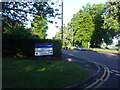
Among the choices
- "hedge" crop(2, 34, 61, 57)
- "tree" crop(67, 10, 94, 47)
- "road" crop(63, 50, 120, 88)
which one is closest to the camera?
"road" crop(63, 50, 120, 88)

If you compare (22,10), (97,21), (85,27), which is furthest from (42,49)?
(97,21)

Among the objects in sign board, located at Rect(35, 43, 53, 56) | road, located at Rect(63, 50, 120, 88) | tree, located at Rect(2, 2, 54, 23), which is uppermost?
tree, located at Rect(2, 2, 54, 23)

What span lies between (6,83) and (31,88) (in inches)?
48.8

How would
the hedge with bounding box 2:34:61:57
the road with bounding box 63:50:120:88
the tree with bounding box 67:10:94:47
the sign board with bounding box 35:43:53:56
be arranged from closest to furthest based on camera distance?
1. the road with bounding box 63:50:120:88
2. the sign board with bounding box 35:43:53:56
3. the hedge with bounding box 2:34:61:57
4. the tree with bounding box 67:10:94:47

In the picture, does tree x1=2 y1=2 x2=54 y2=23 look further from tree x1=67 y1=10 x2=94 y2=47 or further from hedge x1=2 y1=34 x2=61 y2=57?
tree x1=67 y1=10 x2=94 y2=47

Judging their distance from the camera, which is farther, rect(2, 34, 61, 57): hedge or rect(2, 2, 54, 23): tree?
rect(2, 34, 61, 57): hedge

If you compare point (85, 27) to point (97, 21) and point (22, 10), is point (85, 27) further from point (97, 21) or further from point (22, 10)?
point (22, 10)

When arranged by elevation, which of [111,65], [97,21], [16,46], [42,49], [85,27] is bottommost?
[111,65]

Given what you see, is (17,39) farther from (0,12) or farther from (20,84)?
(20,84)

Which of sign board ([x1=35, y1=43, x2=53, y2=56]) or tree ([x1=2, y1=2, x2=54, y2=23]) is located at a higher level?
tree ([x1=2, y1=2, x2=54, y2=23])

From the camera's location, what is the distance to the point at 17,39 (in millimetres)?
13578

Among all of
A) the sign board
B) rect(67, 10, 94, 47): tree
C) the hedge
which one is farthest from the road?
rect(67, 10, 94, 47): tree

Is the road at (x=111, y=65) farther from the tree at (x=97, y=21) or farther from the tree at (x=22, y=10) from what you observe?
the tree at (x=97, y=21)

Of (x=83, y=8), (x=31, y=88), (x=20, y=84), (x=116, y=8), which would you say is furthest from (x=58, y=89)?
(x=83, y=8)
